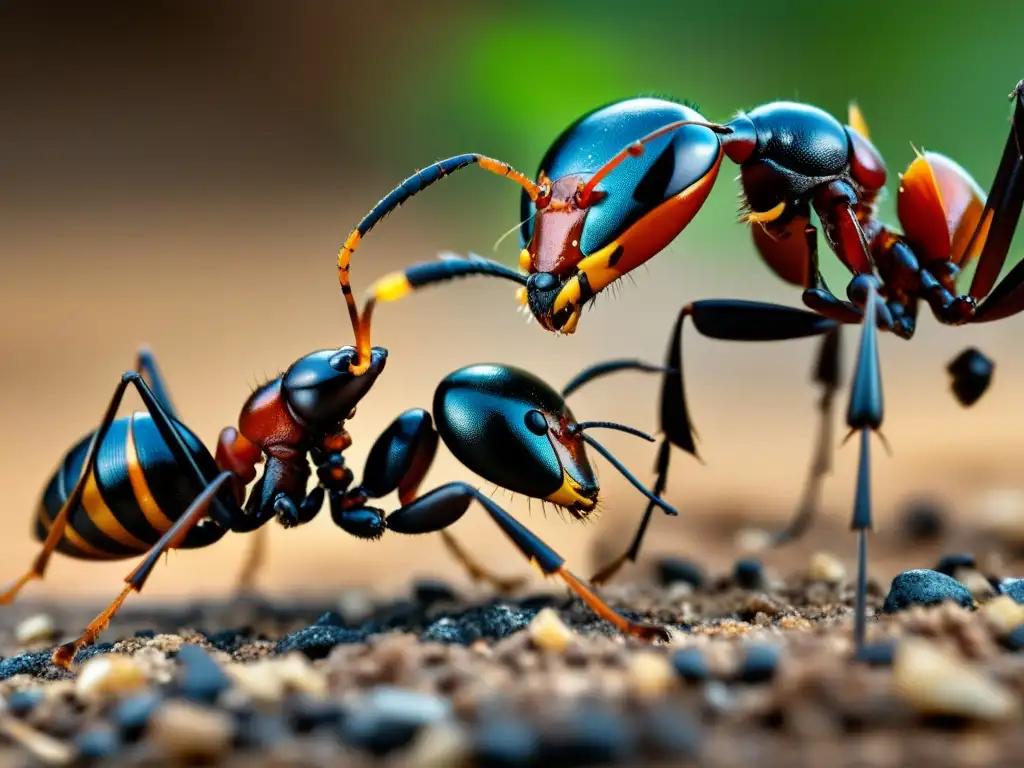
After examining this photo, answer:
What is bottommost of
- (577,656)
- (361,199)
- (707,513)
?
(707,513)

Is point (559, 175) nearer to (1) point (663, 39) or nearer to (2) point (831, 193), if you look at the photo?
(2) point (831, 193)

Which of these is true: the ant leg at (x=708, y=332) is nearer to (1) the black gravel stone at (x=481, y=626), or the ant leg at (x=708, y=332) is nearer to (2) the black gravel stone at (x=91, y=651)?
(1) the black gravel stone at (x=481, y=626)

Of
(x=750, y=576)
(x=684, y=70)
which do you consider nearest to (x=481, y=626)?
(x=750, y=576)

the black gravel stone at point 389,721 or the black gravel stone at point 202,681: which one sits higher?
the black gravel stone at point 389,721

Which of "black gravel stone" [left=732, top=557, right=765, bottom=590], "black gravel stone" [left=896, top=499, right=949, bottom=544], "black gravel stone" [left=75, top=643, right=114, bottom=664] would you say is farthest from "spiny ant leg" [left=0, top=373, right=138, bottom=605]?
"black gravel stone" [left=896, top=499, right=949, bottom=544]

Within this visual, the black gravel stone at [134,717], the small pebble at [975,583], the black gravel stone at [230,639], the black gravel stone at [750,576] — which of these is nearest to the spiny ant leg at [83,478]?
the black gravel stone at [230,639]

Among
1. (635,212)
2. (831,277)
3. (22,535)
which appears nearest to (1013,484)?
(831,277)

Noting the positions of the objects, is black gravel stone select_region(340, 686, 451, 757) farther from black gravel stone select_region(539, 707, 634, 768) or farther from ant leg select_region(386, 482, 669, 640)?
ant leg select_region(386, 482, 669, 640)
